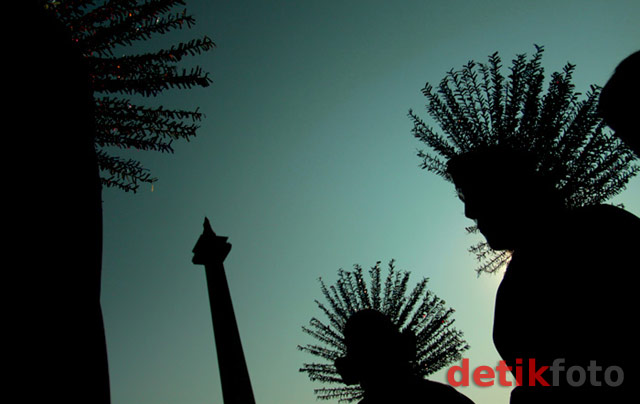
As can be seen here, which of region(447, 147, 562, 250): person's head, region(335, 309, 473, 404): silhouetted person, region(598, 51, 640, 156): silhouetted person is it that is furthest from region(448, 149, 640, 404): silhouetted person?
region(335, 309, 473, 404): silhouetted person

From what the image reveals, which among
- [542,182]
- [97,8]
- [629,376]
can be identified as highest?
[97,8]

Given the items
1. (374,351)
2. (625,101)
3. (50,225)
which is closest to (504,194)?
(625,101)

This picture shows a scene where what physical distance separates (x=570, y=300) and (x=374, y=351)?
4.99ft

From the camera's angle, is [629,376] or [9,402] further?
[629,376]

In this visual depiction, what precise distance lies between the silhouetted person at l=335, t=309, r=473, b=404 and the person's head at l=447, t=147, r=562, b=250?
109cm

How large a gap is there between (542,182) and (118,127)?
3.03m

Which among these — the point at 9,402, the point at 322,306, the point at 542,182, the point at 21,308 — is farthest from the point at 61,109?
the point at 322,306

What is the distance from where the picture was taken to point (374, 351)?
242 cm

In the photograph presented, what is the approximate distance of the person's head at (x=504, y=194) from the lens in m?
1.47

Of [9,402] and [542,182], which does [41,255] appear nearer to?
[9,402]

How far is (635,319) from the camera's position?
38.5 inches

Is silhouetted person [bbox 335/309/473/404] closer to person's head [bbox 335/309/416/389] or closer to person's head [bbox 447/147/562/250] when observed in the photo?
person's head [bbox 335/309/416/389]

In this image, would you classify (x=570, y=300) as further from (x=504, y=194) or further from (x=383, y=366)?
(x=383, y=366)

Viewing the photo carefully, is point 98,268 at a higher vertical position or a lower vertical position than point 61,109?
lower
